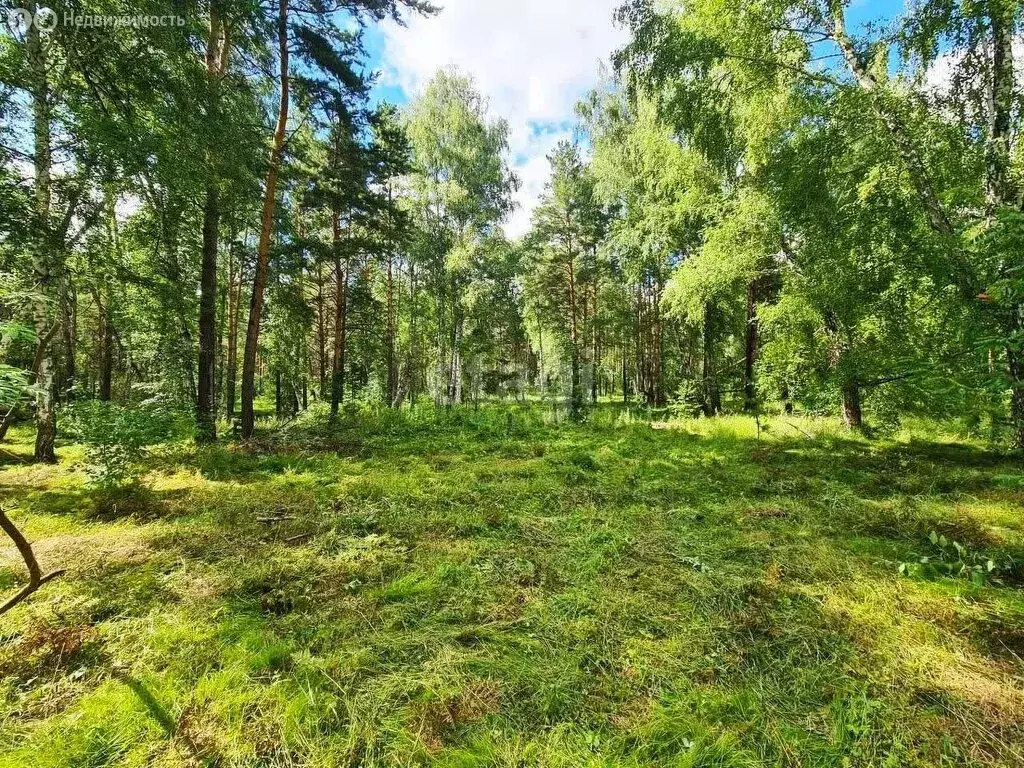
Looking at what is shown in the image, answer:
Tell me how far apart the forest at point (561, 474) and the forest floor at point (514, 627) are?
2cm

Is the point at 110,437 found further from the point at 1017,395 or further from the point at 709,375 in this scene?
the point at 709,375

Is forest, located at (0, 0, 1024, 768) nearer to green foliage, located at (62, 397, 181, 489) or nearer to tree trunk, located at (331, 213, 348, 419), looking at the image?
green foliage, located at (62, 397, 181, 489)

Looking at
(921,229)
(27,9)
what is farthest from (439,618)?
(27,9)

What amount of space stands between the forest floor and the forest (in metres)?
0.02

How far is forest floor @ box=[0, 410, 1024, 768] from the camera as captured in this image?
6.47ft

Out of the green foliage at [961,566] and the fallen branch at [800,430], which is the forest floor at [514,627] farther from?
the fallen branch at [800,430]

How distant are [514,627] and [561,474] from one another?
13.2 feet

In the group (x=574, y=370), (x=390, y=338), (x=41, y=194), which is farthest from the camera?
(x=390, y=338)

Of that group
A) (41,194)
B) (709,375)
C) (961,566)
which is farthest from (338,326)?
(961,566)

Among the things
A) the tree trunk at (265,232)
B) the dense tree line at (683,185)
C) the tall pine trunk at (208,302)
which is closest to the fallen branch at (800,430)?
the dense tree line at (683,185)

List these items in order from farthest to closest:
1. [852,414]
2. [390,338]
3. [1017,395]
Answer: [390,338]
[852,414]
[1017,395]

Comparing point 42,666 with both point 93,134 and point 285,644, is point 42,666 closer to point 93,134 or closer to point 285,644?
point 285,644

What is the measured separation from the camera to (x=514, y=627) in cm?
285

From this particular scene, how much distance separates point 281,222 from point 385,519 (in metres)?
8.41
